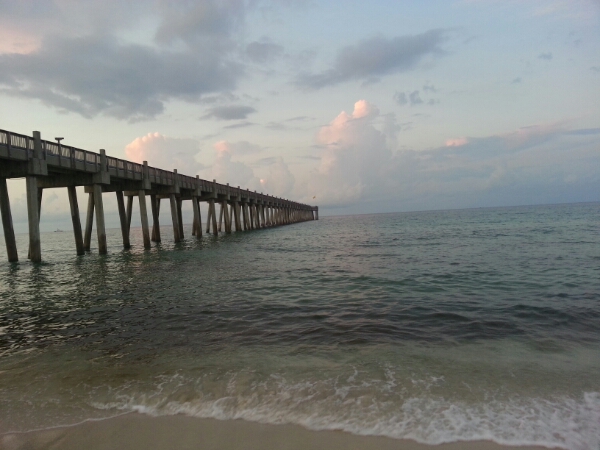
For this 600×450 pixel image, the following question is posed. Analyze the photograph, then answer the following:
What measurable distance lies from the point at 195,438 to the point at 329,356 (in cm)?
263

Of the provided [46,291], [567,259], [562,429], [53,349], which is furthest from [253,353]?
[567,259]

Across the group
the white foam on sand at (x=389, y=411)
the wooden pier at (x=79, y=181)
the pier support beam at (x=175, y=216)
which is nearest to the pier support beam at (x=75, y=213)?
the wooden pier at (x=79, y=181)

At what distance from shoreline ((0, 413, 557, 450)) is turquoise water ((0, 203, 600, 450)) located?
16 cm

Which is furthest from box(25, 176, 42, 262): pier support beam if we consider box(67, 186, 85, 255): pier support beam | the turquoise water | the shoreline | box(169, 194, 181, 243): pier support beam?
the shoreline

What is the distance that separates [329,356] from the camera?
236 inches

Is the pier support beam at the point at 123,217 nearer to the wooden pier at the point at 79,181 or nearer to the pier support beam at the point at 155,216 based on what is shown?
the wooden pier at the point at 79,181

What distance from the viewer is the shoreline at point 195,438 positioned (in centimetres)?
365

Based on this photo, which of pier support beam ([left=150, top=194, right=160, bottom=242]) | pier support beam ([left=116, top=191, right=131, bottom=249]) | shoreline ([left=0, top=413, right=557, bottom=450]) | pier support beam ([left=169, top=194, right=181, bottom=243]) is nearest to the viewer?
shoreline ([left=0, top=413, right=557, bottom=450])

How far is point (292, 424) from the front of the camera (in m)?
4.04

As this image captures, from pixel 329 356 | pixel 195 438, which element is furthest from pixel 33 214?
pixel 195 438

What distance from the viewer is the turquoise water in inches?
166

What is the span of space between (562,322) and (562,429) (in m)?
4.65

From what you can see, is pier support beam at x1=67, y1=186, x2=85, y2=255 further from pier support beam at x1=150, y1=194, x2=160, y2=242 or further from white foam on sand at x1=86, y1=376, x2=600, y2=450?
white foam on sand at x1=86, y1=376, x2=600, y2=450

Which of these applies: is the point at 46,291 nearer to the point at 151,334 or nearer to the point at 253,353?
the point at 151,334
